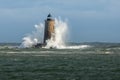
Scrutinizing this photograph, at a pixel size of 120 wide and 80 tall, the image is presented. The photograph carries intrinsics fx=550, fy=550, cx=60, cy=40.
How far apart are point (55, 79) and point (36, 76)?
8.33ft

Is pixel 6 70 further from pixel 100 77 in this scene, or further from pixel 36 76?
pixel 100 77

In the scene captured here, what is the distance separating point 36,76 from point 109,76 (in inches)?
200

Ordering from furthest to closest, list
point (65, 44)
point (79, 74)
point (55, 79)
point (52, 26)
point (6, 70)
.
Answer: point (65, 44)
point (52, 26)
point (6, 70)
point (79, 74)
point (55, 79)

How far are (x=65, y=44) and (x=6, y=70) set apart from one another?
74802mm

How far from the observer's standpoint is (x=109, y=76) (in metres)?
38.2

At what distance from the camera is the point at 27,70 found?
43.5 m

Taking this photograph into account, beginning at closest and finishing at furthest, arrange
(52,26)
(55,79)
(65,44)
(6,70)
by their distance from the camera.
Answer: (55,79) → (6,70) → (52,26) → (65,44)

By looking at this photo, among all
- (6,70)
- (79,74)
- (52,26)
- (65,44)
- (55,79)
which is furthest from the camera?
(65,44)

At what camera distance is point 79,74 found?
39.7m

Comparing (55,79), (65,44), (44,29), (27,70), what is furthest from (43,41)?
(55,79)

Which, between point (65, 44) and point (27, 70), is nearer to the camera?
point (27, 70)

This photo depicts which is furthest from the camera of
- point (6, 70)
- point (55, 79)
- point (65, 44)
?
point (65, 44)

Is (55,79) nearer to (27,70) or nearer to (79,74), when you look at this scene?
(79,74)

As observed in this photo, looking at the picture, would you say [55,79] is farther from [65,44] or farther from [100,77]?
[65,44]
